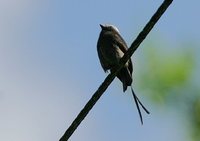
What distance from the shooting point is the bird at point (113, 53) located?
5.92m

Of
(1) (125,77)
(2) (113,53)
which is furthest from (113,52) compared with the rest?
(1) (125,77)

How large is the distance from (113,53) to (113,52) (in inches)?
1.0

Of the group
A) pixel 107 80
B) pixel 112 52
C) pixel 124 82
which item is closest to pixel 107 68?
pixel 112 52

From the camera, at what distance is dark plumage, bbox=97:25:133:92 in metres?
5.93

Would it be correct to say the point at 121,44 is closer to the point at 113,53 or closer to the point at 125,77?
the point at 113,53

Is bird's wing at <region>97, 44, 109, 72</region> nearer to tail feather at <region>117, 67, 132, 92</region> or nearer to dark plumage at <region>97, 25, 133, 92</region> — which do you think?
dark plumage at <region>97, 25, 133, 92</region>

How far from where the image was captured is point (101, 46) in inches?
264

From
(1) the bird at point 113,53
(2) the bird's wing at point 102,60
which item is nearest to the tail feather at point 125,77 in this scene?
(1) the bird at point 113,53

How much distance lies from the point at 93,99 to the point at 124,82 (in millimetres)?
2741

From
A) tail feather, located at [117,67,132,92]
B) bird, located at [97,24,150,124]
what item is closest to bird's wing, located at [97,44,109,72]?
bird, located at [97,24,150,124]

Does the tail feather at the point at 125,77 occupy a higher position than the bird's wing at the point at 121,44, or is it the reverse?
the bird's wing at the point at 121,44

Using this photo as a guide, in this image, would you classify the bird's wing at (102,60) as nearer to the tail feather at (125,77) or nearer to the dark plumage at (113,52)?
the dark plumage at (113,52)

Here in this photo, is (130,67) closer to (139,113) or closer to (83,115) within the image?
(139,113)

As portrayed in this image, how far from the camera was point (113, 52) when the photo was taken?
6395 millimetres
